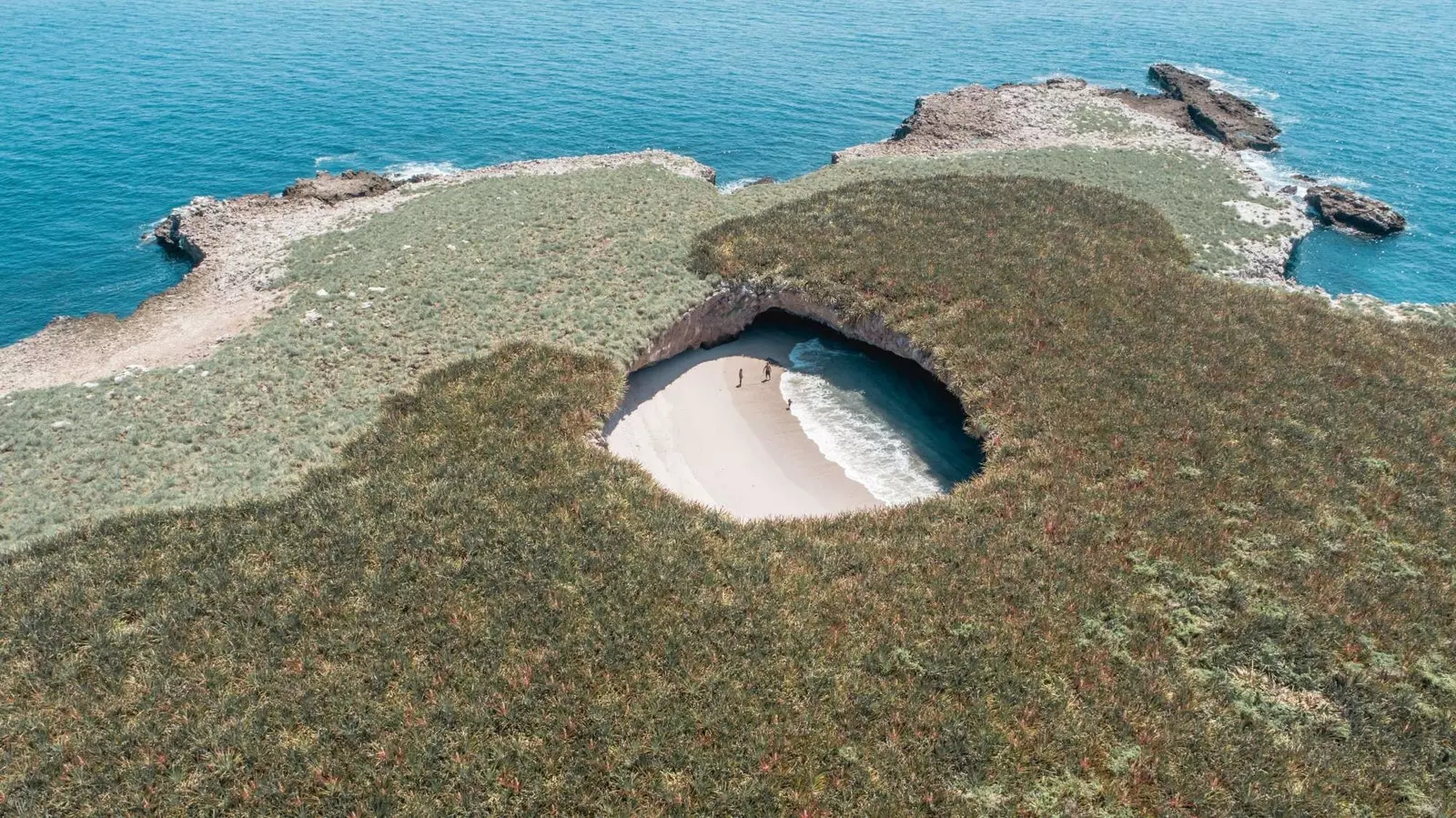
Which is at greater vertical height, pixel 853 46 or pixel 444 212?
pixel 853 46

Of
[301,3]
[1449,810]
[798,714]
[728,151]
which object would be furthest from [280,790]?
[301,3]

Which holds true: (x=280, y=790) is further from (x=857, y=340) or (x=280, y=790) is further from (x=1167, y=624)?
(x=857, y=340)

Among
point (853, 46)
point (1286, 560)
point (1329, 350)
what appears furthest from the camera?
point (853, 46)

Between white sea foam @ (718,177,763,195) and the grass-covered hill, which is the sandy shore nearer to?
the grass-covered hill

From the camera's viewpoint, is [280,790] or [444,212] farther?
[444,212]

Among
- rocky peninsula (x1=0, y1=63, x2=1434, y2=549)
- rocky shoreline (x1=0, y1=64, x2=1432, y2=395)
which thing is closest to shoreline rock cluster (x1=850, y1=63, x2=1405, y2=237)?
rocky shoreline (x1=0, y1=64, x2=1432, y2=395)

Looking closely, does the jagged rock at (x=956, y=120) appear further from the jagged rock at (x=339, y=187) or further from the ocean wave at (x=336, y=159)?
the ocean wave at (x=336, y=159)

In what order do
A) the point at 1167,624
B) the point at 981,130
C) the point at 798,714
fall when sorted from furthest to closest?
1. the point at 981,130
2. the point at 1167,624
3. the point at 798,714

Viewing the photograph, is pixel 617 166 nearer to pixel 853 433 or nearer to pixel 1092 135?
pixel 853 433
